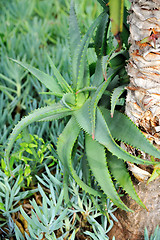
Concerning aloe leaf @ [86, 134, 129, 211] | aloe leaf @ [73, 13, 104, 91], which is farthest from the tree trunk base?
aloe leaf @ [73, 13, 104, 91]

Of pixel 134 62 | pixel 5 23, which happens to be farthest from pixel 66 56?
pixel 134 62

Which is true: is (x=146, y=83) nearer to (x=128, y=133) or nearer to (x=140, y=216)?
(x=128, y=133)

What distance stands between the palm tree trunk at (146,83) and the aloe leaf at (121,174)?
5 centimetres

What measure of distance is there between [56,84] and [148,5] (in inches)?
17.0

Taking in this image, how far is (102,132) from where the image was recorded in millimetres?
884

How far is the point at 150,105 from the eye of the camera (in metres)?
0.84

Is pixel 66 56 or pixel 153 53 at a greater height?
pixel 153 53

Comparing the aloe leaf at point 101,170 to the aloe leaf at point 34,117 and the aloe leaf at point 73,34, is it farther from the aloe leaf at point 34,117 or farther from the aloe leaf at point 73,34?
the aloe leaf at point 73,34

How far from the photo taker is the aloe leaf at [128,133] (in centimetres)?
83

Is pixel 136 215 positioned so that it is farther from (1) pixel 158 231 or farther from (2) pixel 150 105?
(2) pixel 150 105

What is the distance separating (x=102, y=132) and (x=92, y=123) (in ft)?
0.17

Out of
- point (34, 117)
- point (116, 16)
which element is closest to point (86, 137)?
point (34, 117)

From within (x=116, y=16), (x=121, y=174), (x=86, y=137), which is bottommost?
(x=121, y=174)

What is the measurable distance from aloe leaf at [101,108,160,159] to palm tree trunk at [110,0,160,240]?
A: 1.3 inches
